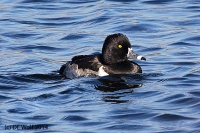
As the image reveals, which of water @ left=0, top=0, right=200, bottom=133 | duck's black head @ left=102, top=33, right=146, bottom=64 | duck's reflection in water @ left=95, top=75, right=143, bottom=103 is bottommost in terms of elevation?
duck's reflection in water @ left=95, top=75, right=143, bottom=103

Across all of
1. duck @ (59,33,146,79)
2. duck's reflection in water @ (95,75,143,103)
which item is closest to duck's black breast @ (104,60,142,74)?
duck @ (59,33,146,79)

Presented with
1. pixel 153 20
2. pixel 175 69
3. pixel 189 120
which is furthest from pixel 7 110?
pixel 153 20

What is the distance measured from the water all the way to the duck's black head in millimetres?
491

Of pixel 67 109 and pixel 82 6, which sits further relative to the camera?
→ pixel 82 6

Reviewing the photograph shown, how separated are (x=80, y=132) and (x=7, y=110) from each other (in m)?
1.78

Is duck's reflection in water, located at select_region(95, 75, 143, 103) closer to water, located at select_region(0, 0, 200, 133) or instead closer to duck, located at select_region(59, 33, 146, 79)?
water, located at select_region(0, 0, 200, 133)

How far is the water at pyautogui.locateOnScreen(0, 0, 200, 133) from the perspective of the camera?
11836 mm

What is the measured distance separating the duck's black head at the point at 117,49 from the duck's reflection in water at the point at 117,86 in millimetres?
450

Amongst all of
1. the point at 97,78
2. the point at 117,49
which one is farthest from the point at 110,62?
the point at 97,78

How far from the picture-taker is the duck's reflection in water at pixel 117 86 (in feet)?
44.2

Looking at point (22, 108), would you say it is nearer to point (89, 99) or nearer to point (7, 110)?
point (7, 110)

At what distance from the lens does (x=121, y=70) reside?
15219 mm

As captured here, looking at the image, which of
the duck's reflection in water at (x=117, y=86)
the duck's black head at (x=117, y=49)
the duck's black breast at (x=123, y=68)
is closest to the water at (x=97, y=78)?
the duck's reflection in water at (x=117, y=86)

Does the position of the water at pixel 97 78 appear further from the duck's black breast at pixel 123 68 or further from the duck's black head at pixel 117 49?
the duck's black head at pixel 117 49
